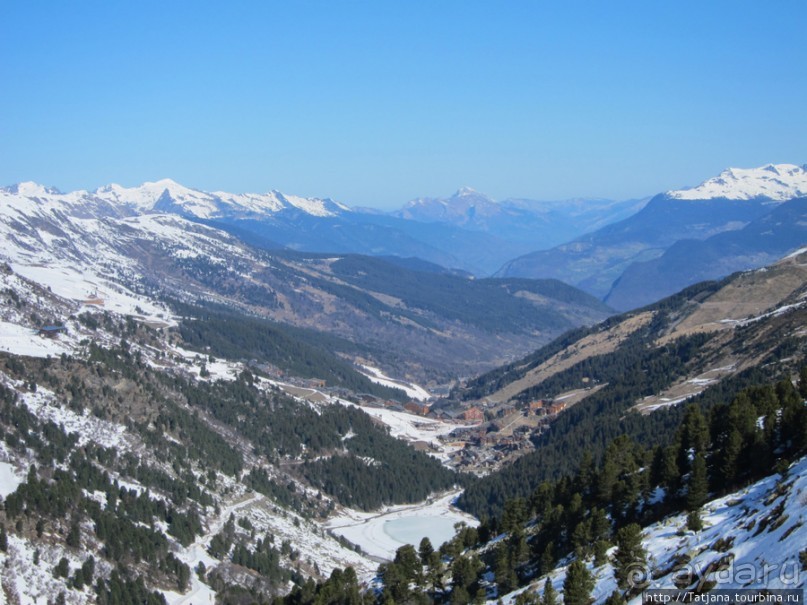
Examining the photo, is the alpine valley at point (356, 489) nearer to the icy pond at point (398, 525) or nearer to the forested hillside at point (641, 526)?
the forested hillside at point (641, 526)

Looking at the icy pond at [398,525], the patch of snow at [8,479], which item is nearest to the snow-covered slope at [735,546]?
the patch of snow at [8,479]

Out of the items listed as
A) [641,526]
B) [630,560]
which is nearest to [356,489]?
[641,526]

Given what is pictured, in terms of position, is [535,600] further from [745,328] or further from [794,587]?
[745,328]

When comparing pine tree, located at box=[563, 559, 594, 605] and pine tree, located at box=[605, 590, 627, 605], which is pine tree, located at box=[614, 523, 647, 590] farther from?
pine tree, located at box=[605, 590, 627, 605]

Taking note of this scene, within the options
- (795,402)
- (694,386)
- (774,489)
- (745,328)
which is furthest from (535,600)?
(745,328)

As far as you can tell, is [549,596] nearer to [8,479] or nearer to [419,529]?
[8,479]

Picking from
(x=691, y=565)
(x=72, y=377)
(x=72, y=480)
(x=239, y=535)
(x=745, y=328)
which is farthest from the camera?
(x=745, y=328)
